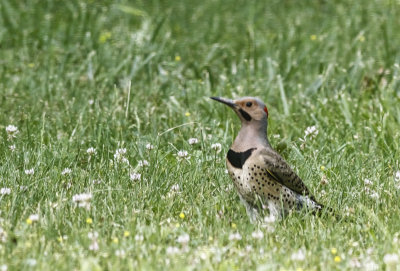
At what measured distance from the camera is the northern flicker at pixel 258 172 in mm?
4793

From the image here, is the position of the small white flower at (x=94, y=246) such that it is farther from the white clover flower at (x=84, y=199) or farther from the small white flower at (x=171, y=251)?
the white clover flower at (x=84, y=199)

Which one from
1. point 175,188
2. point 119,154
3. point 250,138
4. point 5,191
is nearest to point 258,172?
point 250,138

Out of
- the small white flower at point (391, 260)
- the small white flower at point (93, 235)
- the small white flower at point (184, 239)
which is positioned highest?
the small white flower at point (391, 260)

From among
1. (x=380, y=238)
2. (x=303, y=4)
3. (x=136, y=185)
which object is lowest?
(x=303, y=4)

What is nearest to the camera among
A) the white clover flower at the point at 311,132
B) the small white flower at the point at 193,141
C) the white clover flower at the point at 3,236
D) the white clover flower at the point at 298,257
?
the white clover flower at the point at 298,257

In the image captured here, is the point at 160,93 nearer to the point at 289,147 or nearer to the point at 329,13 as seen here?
the point at 289,147

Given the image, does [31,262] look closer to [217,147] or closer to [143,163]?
[143,163]

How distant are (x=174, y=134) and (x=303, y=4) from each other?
4931 millimetres

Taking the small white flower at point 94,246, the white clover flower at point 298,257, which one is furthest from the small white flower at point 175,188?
the white clover flower at point 298,257

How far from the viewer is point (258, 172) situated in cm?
479

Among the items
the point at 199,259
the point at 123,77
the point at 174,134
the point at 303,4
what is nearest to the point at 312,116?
the point at 174,134

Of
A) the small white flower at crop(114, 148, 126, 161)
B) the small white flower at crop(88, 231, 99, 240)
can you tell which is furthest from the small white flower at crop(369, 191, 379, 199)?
the small white flower at crop(88, 231, 99, 240)

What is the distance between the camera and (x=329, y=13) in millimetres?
10555

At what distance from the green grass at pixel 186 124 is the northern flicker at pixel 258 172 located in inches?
5.0
